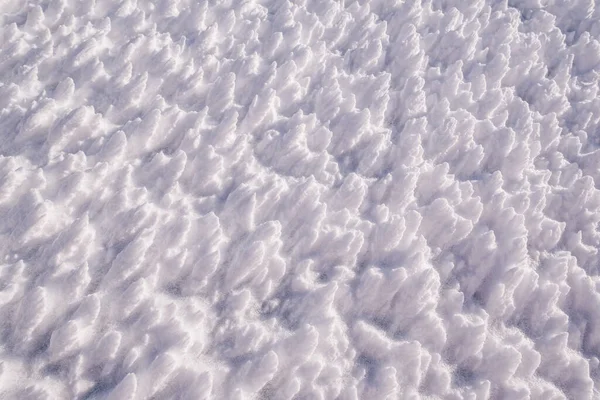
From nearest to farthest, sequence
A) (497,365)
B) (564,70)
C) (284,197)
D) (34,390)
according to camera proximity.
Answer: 1. (34,390)
2. (497,365)
3. (284,197)
4. (564,70)

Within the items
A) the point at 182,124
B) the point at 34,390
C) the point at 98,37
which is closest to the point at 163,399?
the point at 34,390

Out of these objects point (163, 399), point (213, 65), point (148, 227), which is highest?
point (213, 65)

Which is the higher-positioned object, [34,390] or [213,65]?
[213,65]

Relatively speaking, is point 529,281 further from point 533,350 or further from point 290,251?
point 290,251

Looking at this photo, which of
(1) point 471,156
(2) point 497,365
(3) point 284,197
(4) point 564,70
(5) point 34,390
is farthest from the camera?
(4) point 564,70

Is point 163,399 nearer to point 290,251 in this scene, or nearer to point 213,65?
point 290,251

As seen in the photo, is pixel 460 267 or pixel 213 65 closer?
pixel 460 267
